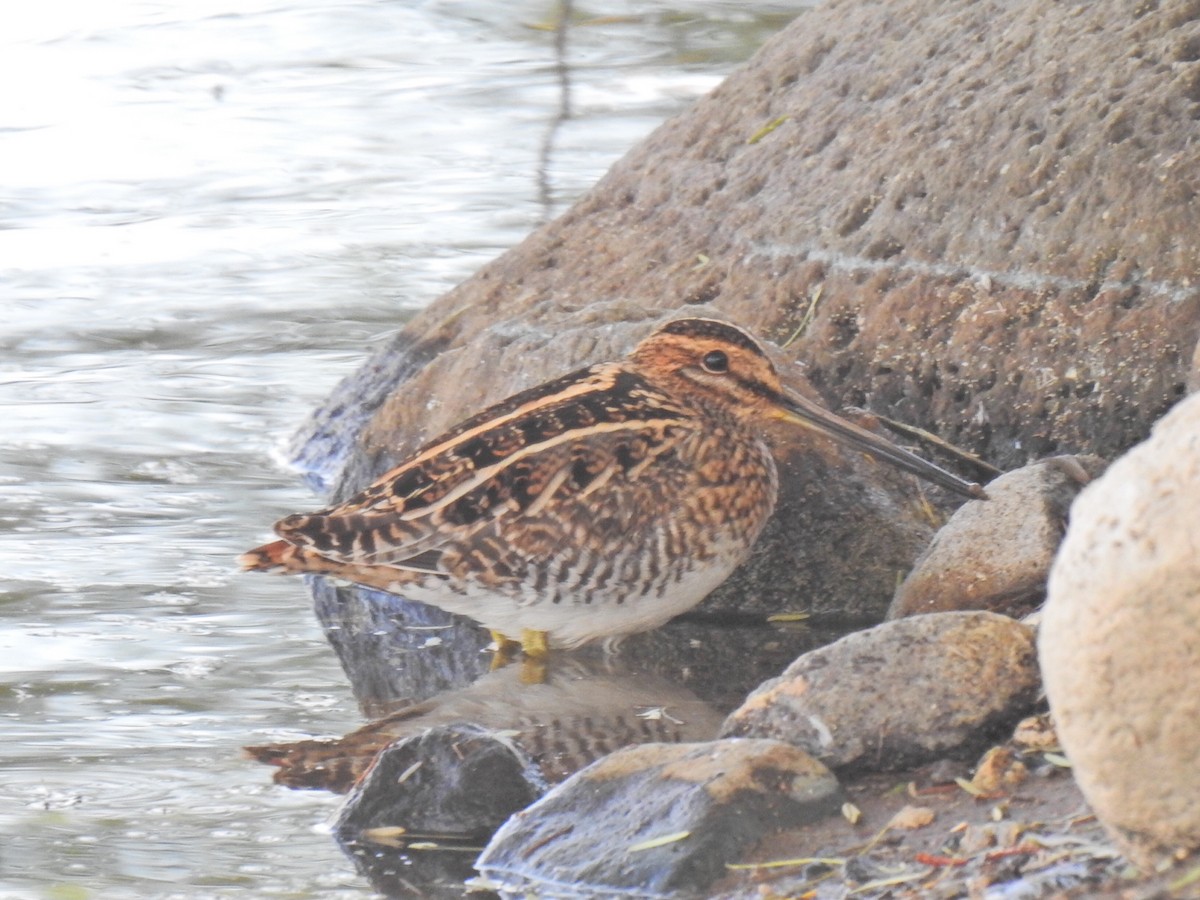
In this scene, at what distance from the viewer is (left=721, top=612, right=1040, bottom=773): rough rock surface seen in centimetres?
466

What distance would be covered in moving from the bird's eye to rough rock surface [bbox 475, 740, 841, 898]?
5.70 feet

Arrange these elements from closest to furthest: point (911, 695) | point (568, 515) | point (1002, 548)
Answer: point (911, 695), point (1002, 548), point (568, 515)

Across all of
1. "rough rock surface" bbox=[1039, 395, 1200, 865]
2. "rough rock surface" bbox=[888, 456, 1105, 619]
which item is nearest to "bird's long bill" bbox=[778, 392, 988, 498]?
"rough rock surface" bbox=[888, 456, 1105, 619]

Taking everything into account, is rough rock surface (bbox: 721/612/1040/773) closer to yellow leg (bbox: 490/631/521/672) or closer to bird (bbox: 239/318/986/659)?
bird (bbox: 239/318/986/659)

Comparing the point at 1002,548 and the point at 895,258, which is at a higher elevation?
the point at 895,258

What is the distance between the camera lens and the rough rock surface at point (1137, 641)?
3287 mm

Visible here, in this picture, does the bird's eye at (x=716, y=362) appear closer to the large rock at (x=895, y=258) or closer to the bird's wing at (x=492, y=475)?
the bird's wing at (x=492, y=475)

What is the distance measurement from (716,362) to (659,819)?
2.02m

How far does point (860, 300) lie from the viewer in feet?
22.7

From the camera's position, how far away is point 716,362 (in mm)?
6223

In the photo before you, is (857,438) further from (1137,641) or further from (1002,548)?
(1137,641)

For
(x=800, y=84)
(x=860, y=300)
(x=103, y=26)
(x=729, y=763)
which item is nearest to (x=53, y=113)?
(x=103, y=26)

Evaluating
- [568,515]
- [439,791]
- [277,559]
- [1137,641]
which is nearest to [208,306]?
[277,559]

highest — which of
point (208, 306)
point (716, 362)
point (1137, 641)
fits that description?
point (1137, 641)
